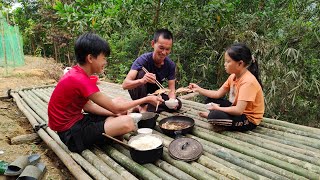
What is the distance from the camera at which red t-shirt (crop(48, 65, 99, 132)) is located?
2.53 m

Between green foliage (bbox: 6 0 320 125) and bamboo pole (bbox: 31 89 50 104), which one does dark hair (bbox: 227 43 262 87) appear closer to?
green foliage (bbox: 6 0 320 125)

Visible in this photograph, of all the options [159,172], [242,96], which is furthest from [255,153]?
[159,172]

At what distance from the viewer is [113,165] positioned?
98.3 inches

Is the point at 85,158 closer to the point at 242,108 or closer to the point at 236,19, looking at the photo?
the point at 242,108

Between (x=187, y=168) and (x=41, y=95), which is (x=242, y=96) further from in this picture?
(x=41, y=95)

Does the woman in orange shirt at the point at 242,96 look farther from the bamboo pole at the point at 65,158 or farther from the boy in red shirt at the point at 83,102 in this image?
the bamboo pole at the point at 65,158

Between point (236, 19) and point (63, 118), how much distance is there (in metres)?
4.84

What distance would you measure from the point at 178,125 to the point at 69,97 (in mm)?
1447

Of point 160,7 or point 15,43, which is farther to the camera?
point 15,43

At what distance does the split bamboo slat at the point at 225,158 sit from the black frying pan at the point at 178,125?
10 cm

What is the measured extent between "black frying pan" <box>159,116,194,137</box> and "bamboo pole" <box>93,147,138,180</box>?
80 centimetres

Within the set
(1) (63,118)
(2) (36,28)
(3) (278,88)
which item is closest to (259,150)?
(1) (63,118)

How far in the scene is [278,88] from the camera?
17.6 feet

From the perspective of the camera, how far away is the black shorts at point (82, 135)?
272cm
